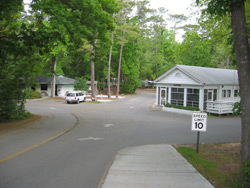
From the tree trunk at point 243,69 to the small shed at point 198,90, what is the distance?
1604cm

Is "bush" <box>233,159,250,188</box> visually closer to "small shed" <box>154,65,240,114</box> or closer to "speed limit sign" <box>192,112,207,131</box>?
"speed limit sign" <box>192,112,207,131</box>

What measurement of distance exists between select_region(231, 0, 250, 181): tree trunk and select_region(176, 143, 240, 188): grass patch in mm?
739

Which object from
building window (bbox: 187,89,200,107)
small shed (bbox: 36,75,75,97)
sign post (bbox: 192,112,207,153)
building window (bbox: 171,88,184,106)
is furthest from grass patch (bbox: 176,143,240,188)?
small shed (bbox: 36,75,75,97)

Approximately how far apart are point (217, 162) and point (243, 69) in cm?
328

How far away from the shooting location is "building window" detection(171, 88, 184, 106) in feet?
78.8

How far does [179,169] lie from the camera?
6.14m

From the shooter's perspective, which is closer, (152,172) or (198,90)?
(152,172)

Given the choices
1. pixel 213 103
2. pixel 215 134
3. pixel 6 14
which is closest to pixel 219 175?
pixel 215 134

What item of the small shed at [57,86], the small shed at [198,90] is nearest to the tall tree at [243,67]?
the small shed at [198,90]

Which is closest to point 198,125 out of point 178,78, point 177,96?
point 178,78

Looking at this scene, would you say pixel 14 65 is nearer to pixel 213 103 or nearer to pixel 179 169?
pixel 179 169

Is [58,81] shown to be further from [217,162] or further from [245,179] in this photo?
[245,179]

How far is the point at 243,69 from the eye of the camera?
5.20 m

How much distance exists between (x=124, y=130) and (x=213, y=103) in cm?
1214
